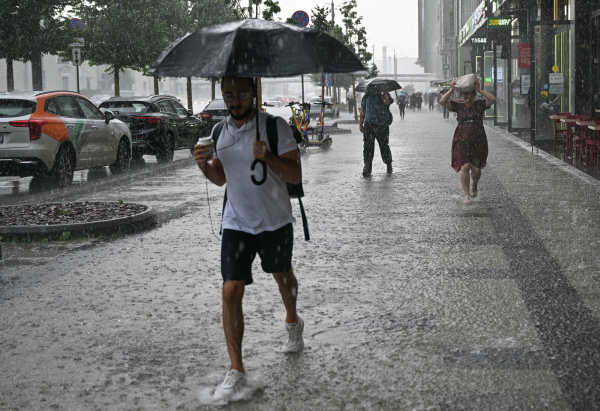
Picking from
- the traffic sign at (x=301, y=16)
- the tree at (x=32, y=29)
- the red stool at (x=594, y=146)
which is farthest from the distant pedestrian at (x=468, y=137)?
the traffic sign at (x=301, y=16)

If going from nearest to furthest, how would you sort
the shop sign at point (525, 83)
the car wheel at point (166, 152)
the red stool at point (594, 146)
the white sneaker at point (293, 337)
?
the white sneaker at point (293, 337) → the red stool at point (594, 146) → the car wheel at point (166, 152) → the shop sign at point (525, 83)

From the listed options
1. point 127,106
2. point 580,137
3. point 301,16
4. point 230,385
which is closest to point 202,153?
point 230,385

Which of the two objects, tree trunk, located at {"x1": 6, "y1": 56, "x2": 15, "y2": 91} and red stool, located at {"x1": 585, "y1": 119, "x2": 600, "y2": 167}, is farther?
tree trunk, located at {"x1": 6, "y1": 56, "x2": 15, "y2": 91}

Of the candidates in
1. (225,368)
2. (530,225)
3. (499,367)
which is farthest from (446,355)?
(530,225)

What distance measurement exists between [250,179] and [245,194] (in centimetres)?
8

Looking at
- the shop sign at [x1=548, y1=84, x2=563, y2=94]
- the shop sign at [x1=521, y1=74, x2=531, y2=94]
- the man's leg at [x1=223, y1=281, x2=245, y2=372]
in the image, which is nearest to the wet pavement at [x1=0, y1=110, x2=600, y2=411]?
the man's leg at [x1=223, y1=281, x2=245, y2=372]

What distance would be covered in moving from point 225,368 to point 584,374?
5.88ft

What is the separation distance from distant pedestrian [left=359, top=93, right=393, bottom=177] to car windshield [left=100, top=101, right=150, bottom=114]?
21.0ft

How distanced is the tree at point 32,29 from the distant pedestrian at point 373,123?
14.3m

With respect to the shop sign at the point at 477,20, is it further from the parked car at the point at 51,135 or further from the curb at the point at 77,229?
the curb at the point at 77,229

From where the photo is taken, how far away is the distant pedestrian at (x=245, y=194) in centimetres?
433

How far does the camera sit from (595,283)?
6.60m

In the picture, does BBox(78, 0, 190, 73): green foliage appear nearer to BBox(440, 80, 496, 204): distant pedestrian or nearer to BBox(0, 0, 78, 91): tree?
BBox(0, 0, 78, 91): tree

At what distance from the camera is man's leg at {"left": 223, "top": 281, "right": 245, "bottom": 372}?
170 inches
